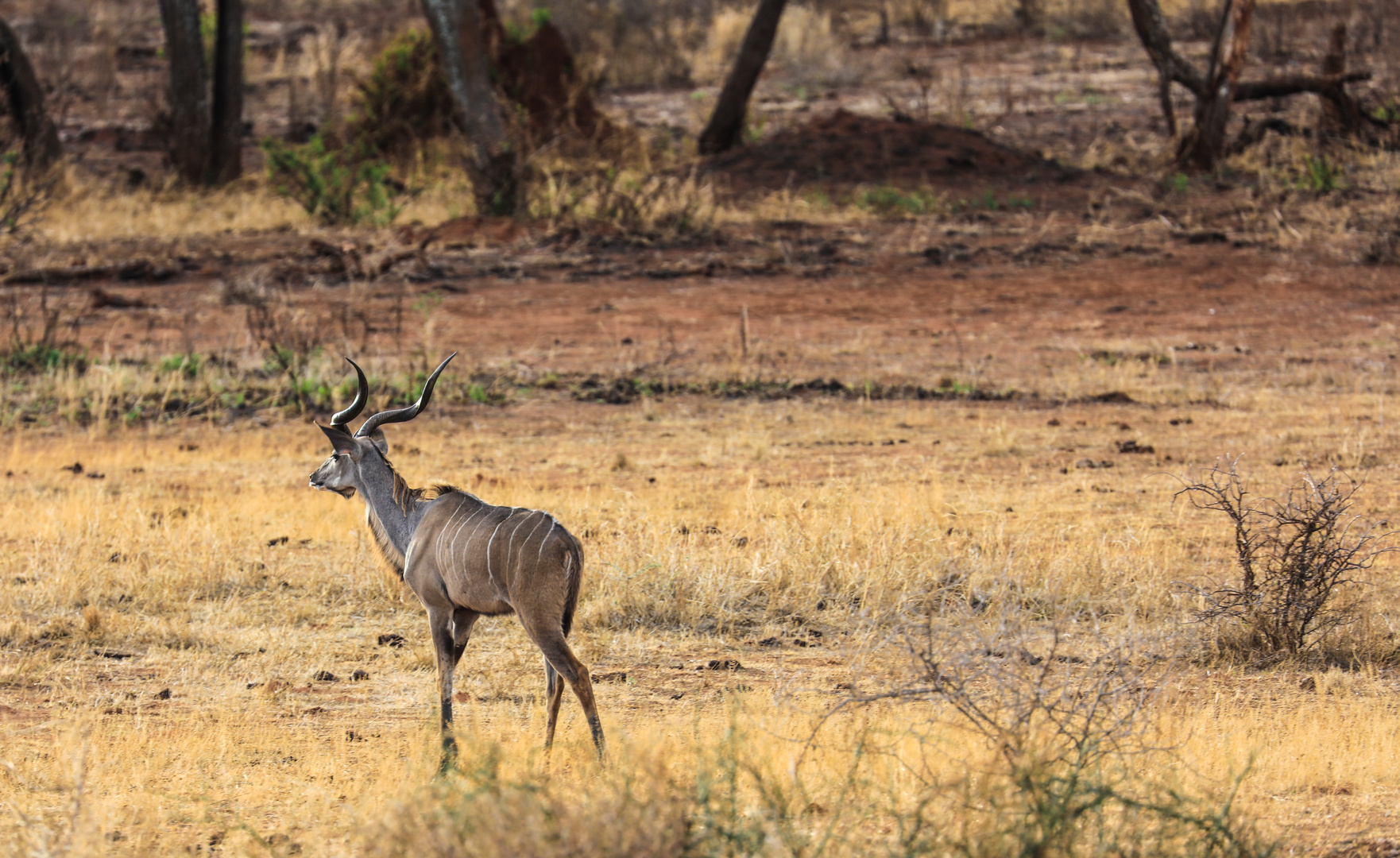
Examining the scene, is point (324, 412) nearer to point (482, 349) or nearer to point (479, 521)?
point (482, 349)

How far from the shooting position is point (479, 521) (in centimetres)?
514

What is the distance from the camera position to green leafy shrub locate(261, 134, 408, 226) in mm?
20344

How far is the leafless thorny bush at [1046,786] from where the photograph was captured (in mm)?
3977

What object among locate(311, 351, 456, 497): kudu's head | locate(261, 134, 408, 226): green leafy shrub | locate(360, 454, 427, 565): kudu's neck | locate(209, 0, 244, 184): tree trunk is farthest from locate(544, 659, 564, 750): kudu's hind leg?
locate(209, 0, 244, 184): tree trunk

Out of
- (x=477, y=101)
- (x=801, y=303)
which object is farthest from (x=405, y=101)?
(x=801, y=303)

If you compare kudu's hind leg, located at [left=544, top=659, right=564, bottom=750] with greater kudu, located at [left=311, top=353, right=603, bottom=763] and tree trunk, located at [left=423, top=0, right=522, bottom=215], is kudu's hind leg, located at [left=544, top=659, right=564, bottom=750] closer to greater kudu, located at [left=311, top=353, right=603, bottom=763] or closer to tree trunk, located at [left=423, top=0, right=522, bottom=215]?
greater kudu, located at [left=311, top=353, right=603, bottom=763]

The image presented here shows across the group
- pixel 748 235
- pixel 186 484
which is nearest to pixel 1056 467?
pixel 186 484

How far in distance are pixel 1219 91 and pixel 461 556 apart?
1894cm

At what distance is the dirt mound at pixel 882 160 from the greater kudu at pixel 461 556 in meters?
16.2

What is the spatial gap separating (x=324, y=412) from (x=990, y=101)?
18712 millimetres

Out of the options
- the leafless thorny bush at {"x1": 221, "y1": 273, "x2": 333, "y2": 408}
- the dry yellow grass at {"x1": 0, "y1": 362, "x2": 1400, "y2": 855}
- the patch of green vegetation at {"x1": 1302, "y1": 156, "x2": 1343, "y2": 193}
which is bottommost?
the dry yellow grass at {"x1": 0, "y1": 362, "x2": 1400, "y2": 855}

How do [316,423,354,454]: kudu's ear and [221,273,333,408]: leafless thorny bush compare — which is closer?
[316,423,354,454]: kudu's ear

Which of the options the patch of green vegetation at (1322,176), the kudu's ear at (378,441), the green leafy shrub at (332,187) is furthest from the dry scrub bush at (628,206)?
the kudu's ear at (378,441)

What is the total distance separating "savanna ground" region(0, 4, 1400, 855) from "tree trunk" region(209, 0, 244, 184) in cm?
67
